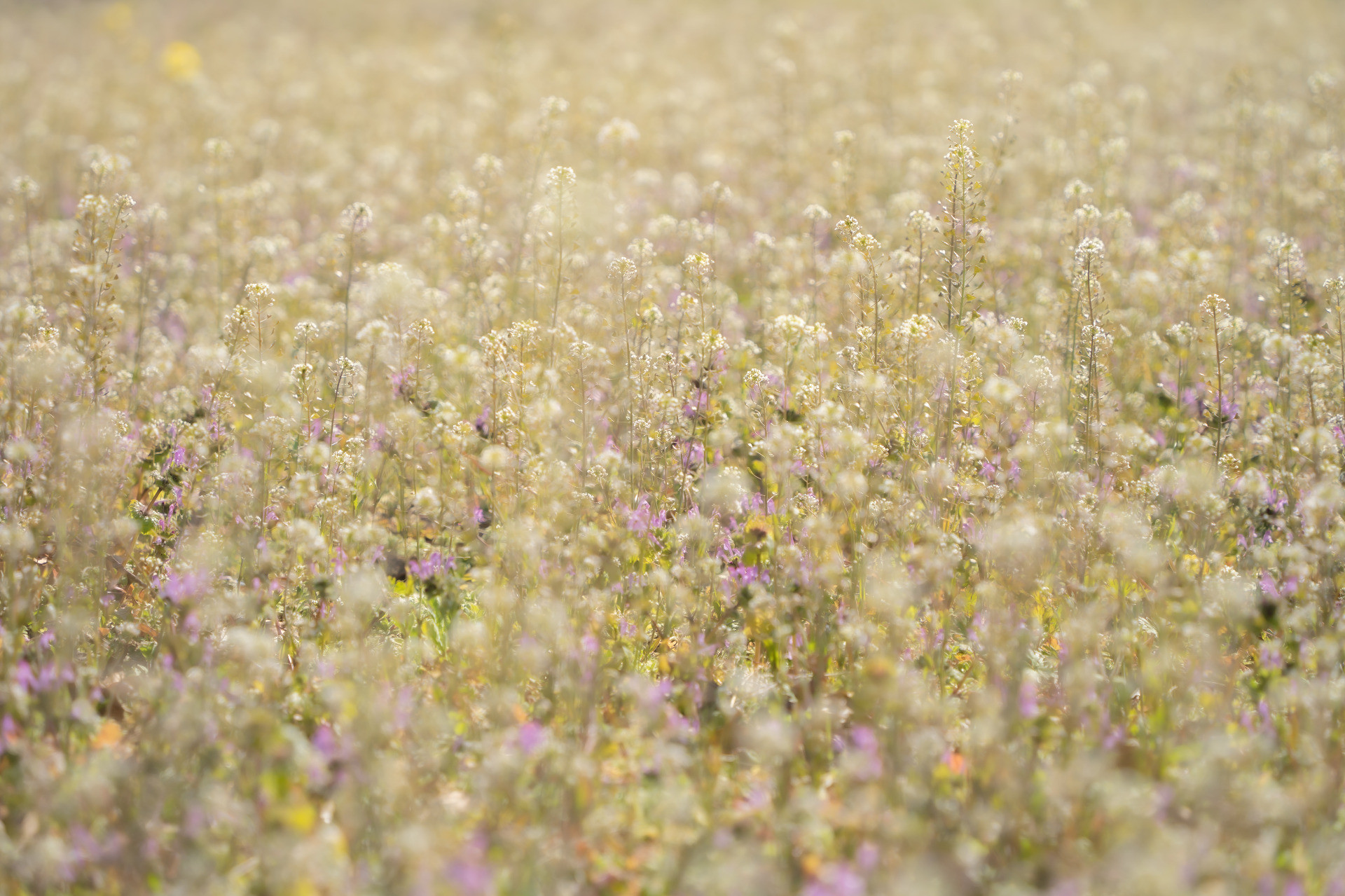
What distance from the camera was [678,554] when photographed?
183 inches

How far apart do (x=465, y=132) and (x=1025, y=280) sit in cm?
689

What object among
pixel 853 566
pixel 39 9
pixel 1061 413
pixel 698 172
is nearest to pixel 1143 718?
pixel 853 566

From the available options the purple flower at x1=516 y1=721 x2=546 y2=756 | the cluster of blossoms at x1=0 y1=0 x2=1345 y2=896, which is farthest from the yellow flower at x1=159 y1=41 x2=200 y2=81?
the purple flower at x1=516 y1=721 x2=546 y2=756

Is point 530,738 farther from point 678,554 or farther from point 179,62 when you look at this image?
point 179,62

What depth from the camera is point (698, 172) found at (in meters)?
10.9

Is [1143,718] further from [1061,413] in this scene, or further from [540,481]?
[540,481]

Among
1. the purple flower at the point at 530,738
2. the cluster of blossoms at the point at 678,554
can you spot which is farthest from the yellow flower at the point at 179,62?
the purple flower at the point at 530,738

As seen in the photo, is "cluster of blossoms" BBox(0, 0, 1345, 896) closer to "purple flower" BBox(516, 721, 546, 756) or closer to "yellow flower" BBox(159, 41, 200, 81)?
"purple flower" BBox(516, 721, 546, 756)

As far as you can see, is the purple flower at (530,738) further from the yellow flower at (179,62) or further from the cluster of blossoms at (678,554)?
the yellow flower at (179,62)

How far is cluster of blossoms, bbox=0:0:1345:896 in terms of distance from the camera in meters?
3.14

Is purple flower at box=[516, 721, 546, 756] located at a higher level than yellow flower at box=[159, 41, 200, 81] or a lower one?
lower

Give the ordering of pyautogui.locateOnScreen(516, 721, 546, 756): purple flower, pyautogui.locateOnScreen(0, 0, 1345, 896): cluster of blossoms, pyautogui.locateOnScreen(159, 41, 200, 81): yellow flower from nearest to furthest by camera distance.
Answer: pyautogui.locateOnScreen(0, 0, 1345, 896): cluster of blossoms
pyautogui.locateOnScreen(516, 721, 546, 756): purple flower
pyautogui.locateOnScreen(159, 41, 200, 81): yellow flower

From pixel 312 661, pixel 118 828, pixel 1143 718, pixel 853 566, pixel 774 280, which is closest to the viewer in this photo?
pixel 118 828

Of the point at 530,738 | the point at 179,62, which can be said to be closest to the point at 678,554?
the point at 530,738
